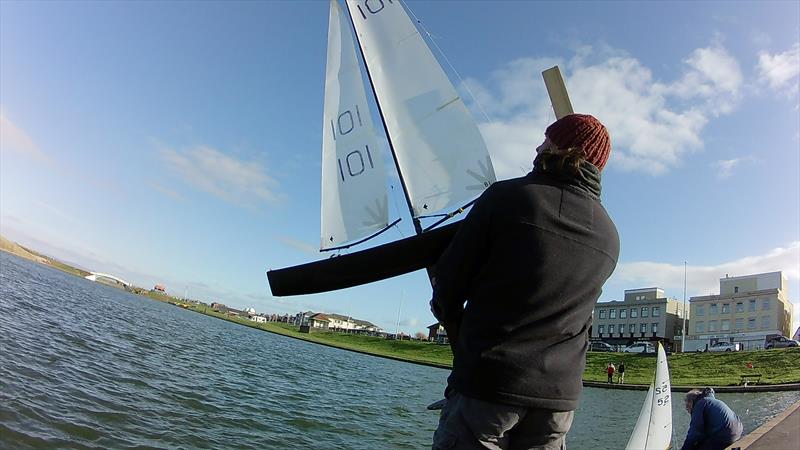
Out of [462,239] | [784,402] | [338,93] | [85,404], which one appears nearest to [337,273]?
[462,239]

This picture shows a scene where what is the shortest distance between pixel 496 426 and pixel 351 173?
511 centimetres

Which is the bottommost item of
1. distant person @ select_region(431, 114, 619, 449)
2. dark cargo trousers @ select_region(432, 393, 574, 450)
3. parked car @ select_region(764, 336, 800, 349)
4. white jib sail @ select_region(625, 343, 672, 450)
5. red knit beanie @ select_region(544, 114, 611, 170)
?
white jib sail @ select_region(625, 343, 672, 450)

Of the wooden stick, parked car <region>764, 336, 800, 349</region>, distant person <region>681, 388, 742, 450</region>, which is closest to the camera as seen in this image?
the wooden stick

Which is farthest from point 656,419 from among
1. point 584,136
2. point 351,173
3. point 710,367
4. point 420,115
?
point 710,367

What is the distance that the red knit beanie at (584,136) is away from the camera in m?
2.42

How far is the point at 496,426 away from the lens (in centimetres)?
206

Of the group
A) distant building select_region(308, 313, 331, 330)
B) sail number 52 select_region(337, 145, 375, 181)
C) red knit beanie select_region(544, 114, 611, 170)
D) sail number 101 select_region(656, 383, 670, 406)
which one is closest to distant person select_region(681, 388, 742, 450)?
sail number 101 select_region(656, 383, 670, 406)

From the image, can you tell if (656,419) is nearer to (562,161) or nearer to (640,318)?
(562,161)

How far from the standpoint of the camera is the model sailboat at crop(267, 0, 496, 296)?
265 inches

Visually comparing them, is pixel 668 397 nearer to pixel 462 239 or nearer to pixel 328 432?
pixel 328 432

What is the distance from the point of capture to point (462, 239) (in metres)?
2.14

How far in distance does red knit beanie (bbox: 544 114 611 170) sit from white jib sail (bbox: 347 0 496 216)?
430cm

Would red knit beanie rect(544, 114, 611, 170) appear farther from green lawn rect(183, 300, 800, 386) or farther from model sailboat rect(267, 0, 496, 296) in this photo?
green lawn rect(183, 300, 800, 386)

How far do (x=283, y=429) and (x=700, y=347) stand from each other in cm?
9094
